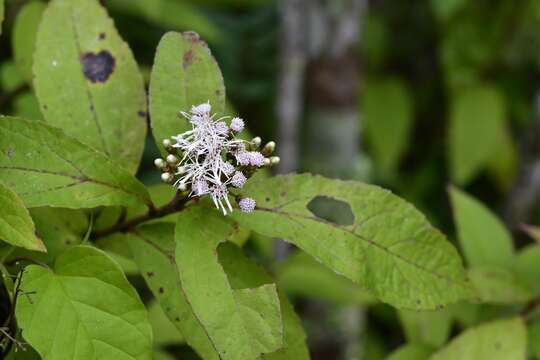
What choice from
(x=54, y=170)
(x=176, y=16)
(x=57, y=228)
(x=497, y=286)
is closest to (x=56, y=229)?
(x=57, y=228)

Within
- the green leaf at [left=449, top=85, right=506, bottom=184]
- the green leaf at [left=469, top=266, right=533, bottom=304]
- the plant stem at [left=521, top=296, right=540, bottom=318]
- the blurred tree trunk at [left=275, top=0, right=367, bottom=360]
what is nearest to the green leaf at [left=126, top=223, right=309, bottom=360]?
the green leaf at [left=469, top=266, right=533, bottom=304]

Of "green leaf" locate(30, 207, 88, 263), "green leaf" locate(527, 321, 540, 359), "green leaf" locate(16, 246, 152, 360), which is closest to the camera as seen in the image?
"green leaf" locate(16, 246, 152, 360)

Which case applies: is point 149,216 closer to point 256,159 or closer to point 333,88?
point 256,159

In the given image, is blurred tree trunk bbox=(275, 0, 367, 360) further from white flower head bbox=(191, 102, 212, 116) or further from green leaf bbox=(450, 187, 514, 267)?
white flower head bbox=(191, 102, 212, 116)

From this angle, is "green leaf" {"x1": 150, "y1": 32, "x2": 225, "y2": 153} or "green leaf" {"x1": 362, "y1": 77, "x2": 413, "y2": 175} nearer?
"green leaf" {"x1": 150, "y1": 32, "x2": 225, "y2": 153}

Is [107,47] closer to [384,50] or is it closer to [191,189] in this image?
[191,189]

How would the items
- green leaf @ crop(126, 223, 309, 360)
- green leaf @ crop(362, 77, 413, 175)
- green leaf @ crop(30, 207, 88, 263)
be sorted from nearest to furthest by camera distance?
1. green leaf @ crop(126, 223, 309, 360)
2. green leaf @ crop(30, 207, 88, 263)
3. green leaf @ crop(362, 77, 413, 175)

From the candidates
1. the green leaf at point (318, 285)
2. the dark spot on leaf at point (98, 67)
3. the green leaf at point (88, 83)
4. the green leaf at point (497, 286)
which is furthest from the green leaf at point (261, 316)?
the green leaf at point (318, 285)

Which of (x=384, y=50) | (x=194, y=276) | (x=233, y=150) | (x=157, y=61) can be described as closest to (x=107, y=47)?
(x=157, y=61)
